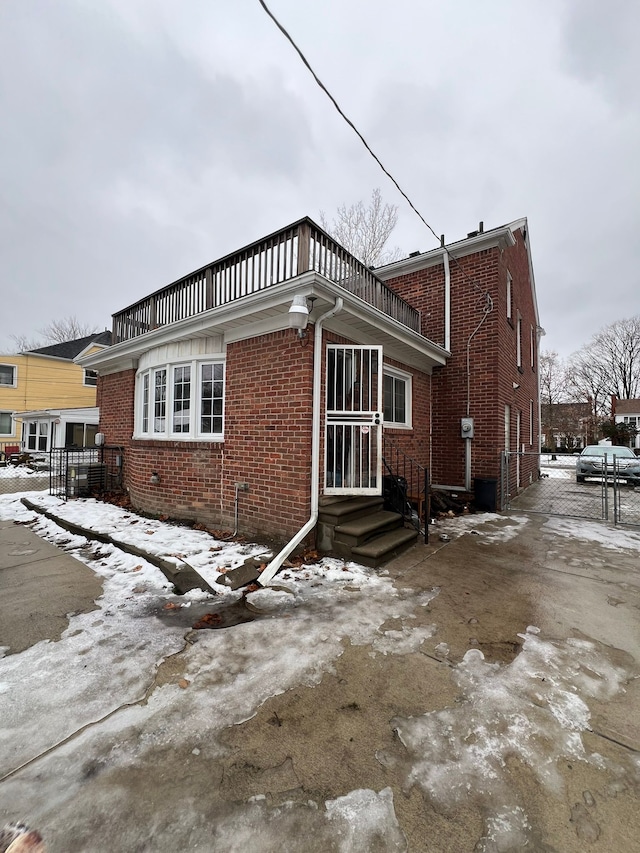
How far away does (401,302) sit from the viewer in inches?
286

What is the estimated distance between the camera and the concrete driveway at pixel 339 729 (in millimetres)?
1354

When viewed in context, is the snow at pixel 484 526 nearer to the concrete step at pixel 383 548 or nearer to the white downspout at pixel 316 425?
the concrete step at pixel 383 548

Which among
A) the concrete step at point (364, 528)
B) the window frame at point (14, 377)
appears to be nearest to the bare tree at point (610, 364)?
the concrete step at point (364, 528)

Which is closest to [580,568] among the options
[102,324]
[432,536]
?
[432,536]

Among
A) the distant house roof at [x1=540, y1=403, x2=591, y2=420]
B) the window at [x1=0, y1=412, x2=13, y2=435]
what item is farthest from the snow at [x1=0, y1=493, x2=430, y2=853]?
the distant house roof at [x1=540, y1=403, x2=591, y2=420]

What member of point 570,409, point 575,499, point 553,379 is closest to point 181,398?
point 575,499

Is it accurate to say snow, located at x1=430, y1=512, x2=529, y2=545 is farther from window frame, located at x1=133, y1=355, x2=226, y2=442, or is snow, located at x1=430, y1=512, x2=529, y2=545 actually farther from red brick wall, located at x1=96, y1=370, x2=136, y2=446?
red brick wall, located at x1=96, y1=370, x2=136, y2=446

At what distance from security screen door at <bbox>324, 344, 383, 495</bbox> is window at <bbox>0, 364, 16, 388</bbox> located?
72.8 ft

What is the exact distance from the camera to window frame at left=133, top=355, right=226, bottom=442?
18.8ft

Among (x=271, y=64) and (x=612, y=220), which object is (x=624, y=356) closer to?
(x=612, y=220)

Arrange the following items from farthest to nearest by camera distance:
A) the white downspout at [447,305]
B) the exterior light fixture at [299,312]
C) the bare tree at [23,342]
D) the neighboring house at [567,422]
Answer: the neighboring house at [567,422] < the bare tree at [23,342] < the white downspout at [447,305] < the exterior light fixture at [299,312]

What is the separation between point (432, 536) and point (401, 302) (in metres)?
4.64

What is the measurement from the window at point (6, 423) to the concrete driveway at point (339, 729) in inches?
844

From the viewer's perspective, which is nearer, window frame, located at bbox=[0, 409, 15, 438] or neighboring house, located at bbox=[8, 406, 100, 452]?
neighboring house, located at bbox=[8, 406, 100, 452]
